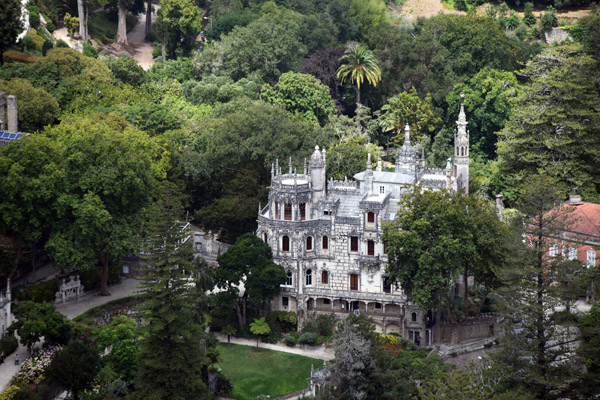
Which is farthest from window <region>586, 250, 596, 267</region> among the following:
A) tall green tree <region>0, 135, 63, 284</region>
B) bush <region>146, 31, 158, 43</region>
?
bush <region>146, 31, 158, 43</region>

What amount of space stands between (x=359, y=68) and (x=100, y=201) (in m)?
56.8

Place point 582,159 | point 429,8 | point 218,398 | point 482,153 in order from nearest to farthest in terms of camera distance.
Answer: point 218,398 → point 582,159 → point 482,153 → point 429,8

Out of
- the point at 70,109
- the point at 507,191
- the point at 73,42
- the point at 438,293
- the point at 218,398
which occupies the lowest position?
the point at 218,398

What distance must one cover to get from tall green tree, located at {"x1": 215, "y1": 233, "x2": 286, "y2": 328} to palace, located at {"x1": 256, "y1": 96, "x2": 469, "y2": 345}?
2.12 metres

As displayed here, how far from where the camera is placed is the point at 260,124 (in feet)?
385

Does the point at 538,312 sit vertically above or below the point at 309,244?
below

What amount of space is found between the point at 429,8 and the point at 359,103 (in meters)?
38.0

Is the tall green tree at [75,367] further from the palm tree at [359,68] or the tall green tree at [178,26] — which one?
the tall green tree at [178,26]

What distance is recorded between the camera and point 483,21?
504ft

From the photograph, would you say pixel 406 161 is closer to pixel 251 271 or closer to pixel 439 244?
pixel 439 244

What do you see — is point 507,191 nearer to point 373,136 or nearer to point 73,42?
point 373,136

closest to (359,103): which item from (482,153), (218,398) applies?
(482,153)

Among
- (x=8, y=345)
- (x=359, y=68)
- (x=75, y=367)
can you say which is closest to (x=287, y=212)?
(x=75, y=367)

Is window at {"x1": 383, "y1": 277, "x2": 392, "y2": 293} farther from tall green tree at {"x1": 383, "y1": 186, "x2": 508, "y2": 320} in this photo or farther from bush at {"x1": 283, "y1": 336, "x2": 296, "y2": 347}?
bush at {"x1": 283, "y1": 336, "x2": 296, "y2": 347}
